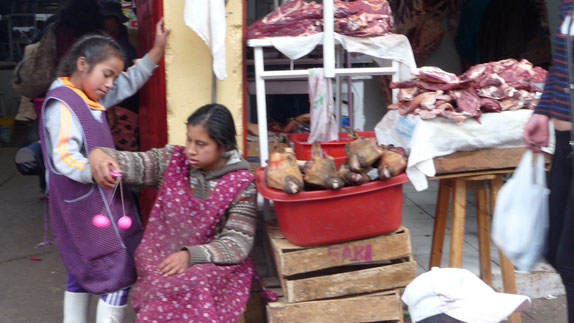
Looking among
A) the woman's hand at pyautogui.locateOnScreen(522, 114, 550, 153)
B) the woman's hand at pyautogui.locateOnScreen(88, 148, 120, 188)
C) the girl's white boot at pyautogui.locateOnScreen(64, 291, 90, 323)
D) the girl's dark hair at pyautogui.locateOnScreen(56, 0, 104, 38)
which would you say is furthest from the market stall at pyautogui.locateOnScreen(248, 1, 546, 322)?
the girl's dark hair at pyautogui.locateOnScreen(56, 0, 104, 38)

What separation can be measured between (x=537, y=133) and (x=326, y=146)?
1.21 meters

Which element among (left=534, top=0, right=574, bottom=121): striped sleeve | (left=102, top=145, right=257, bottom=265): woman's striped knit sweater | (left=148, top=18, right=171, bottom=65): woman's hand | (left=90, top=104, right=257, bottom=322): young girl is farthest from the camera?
(left=148, top=18, right=171, bottom=65): woman's hand

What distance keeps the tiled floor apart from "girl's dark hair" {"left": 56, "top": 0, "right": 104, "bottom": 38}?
2654mm

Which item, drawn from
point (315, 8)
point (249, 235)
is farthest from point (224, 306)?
point (315, 8)

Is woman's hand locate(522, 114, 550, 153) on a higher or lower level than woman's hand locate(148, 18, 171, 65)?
lower

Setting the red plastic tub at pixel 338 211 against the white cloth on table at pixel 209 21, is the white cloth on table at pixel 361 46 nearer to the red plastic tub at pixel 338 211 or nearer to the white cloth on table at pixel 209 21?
the white cloth on table at pixel 209 21

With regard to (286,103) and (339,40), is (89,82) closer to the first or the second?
(339,40)

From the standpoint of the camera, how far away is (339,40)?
3.72 metres

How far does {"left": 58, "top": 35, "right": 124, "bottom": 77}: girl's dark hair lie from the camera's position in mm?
3137

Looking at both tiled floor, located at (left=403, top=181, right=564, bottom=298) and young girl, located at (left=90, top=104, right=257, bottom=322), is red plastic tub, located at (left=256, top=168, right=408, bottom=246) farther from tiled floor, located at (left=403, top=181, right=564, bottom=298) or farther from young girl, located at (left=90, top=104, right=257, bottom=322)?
tiled floor, located at (left=403, top=181, right=564, bottom=298)

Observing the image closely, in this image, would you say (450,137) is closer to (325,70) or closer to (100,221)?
(325,70)

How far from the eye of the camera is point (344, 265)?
3309 millimetres

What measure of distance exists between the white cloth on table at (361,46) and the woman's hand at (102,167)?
114cm

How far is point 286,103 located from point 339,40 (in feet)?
→ 6.60
